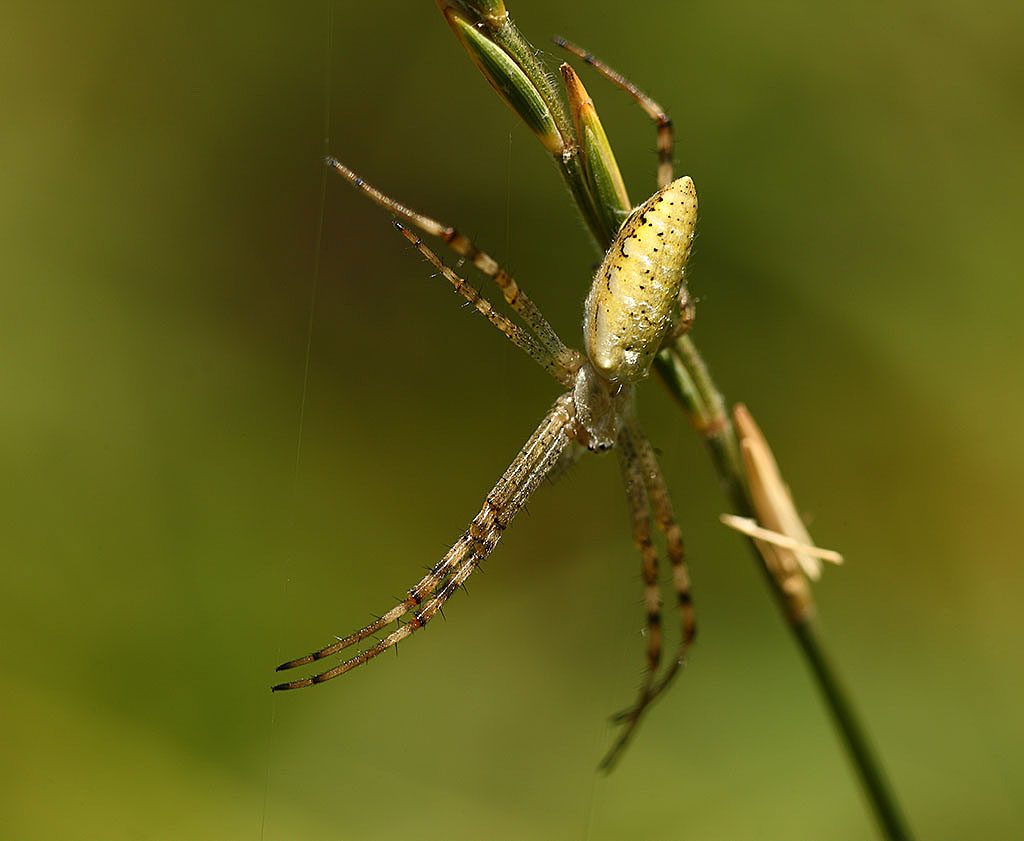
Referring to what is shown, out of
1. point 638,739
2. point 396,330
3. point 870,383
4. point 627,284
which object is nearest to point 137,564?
point 396,330

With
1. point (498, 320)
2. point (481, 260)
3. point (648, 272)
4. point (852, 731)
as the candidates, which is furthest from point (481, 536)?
point (852, 731)

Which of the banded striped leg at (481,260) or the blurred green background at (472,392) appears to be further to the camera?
the blurred green background at (472,392)

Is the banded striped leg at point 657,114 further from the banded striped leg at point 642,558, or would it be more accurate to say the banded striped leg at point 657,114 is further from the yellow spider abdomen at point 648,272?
the banded striped leg at point 642,558

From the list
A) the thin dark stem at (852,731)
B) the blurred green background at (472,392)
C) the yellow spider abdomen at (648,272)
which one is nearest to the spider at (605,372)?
the yellow spider abdomen at (648,272)

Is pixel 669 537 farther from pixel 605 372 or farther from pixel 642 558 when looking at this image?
pixel 605 372

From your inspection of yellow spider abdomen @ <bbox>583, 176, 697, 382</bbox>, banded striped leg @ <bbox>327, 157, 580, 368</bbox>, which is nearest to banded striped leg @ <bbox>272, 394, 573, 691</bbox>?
banded striped leg @ <bbox>327, 157, 580, 368</bbox>

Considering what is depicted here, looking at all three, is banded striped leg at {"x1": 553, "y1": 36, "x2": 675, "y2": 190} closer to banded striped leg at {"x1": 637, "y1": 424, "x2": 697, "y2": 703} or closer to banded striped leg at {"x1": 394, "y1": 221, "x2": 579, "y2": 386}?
banded striped leg at {"x1": 394, "y1": 221, "x2": 579, "y2": 386}
